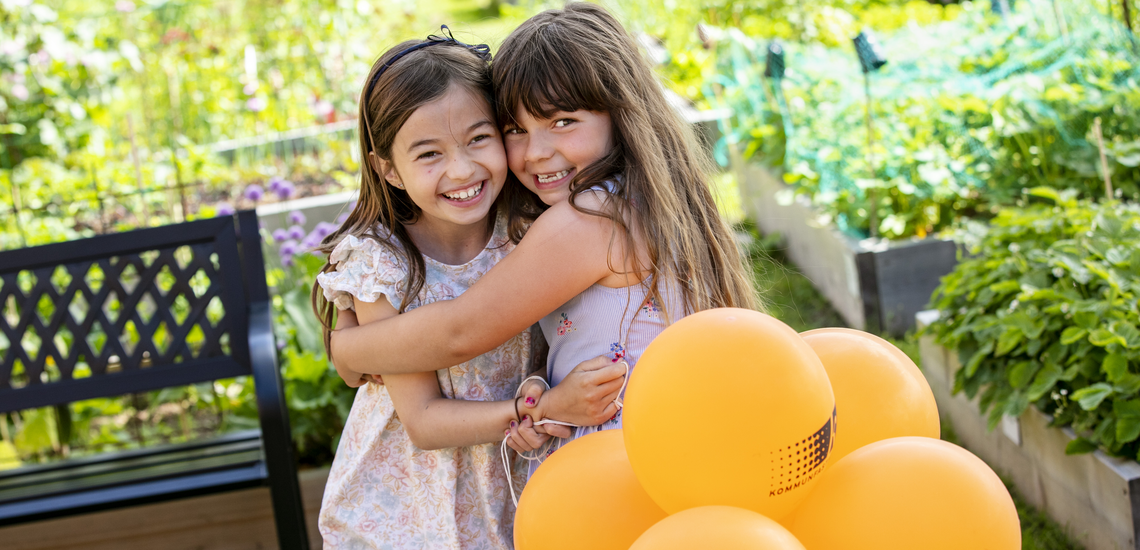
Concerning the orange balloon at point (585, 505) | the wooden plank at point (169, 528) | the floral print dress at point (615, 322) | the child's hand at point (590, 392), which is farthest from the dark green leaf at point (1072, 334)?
the wooden plank at point (169, 528)

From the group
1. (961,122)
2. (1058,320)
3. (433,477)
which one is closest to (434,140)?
(433,477)

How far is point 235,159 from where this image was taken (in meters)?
5.26

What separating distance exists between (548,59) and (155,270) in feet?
4.78

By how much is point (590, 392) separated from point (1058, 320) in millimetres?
1428

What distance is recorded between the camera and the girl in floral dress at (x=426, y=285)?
1.38 meters

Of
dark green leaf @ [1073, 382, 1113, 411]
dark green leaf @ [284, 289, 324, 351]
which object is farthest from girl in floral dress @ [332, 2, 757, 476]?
dark green leaf @ [284, 289, 324, 351]

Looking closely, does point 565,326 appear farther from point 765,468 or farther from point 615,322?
point 765,468

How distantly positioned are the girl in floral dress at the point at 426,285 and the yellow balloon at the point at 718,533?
1.55 ft

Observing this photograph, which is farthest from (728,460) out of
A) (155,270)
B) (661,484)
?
(155,270)

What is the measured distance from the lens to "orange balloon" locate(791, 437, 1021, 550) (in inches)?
36.0

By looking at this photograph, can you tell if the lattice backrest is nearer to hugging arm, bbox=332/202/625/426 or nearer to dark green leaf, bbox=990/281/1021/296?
hugging arm, bbox=332/202/625/426

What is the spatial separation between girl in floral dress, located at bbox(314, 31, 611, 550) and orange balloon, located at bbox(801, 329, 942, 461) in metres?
0.48

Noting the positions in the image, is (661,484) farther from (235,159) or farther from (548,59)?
(235,159)

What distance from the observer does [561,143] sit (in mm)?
1368
